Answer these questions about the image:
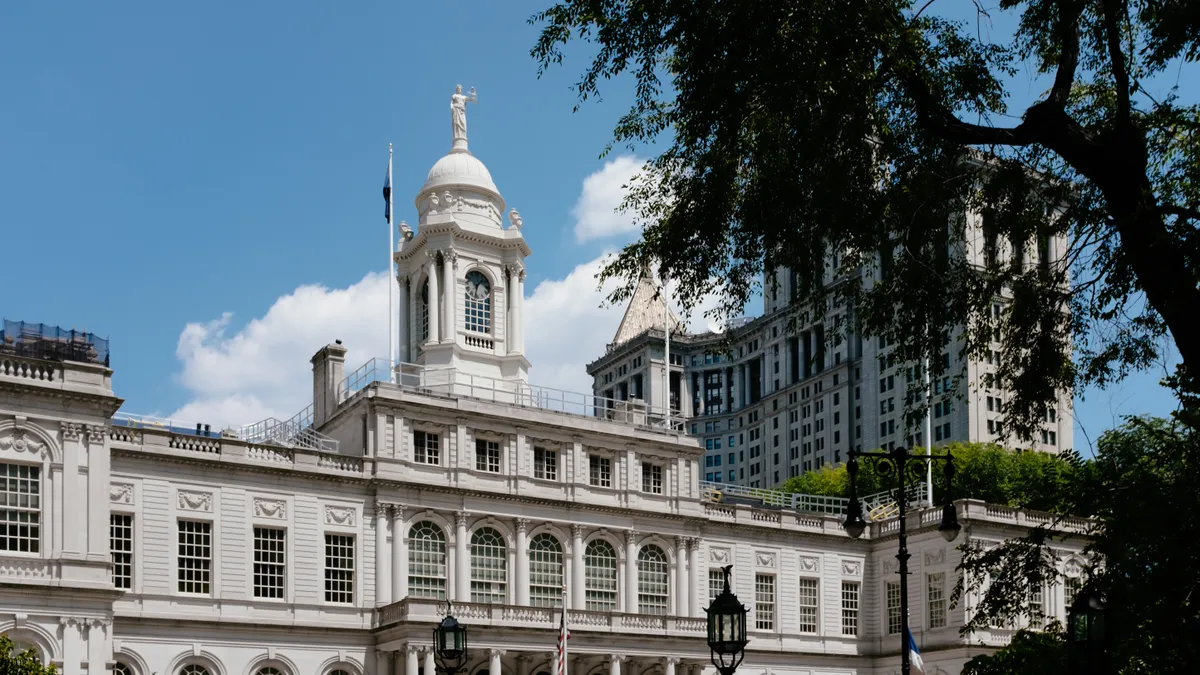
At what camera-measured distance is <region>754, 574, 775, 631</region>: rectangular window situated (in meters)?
65.3

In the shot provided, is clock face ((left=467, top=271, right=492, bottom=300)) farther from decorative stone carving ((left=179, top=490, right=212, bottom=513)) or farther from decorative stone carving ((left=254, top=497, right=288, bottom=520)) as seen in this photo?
decorative stone carving ((left=179, top=490, right=212, bottom=513))

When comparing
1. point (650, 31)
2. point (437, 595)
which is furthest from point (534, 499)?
point (650, 31)

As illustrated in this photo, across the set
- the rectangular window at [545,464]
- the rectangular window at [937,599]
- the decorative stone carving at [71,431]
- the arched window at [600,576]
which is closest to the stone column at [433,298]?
the rectangular window at [545,464]

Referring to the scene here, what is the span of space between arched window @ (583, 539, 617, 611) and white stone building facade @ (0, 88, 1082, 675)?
0.10 m

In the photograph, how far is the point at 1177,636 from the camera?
18.5 metres

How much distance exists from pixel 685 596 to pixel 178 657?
2119 centimetres

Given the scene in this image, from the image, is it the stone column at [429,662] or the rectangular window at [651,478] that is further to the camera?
the rectangular window at [651,478]

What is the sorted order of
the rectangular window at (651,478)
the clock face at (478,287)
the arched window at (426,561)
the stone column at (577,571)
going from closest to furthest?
the arched window at (426,561) < the stone column at (577,571) < the rectangular window at (651,478) < the clock face at (478,287)

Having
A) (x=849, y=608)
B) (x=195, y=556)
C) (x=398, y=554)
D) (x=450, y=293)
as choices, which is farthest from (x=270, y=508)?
(x=849, y=608)

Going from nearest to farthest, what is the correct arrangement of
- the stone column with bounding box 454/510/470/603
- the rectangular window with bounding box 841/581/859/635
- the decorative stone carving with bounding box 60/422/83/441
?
the decorative stone carving with bounding box 60/422/83/441 → the stone column with bounding box 454/510/470/603 → the rectangular window with bounding box 841/581/859/635

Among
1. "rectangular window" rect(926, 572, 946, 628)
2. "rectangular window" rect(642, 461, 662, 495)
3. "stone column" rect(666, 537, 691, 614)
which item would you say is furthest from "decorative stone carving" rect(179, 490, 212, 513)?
"rectangular window" rect(926, 572, 946, 628)

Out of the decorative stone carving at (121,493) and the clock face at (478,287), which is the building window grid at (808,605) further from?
the decorative stone carving at (121,493)

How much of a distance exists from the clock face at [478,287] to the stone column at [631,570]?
38.7 ft

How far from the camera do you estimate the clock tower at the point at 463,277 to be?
205ft
